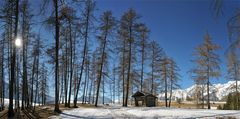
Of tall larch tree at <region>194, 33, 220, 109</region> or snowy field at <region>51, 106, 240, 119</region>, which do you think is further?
tall larch tree at <region>194, 33, 220, 109</region>

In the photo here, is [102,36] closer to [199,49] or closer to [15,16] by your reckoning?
[199,49]

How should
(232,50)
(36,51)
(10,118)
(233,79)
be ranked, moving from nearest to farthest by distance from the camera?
1. (232,50)
2. (10,118)
3. (36,51)
4. (233,79)

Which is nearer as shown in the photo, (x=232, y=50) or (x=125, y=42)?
(x=232, y=50)

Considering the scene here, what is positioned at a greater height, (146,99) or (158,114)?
(158,114)

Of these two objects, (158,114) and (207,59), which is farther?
(207,59)

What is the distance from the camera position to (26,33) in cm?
2944

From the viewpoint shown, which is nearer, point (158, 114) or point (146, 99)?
point (158, 114)

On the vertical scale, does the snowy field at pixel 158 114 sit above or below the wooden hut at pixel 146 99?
above

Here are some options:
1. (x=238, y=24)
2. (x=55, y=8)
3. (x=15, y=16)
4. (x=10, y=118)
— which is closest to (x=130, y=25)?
(x=55, y=8)

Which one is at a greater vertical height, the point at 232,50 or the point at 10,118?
the point at 232,50

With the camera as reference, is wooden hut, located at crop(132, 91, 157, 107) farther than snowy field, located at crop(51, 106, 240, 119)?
Yes

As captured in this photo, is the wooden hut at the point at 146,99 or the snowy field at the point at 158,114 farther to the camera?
the wooden hut at the point at 146,99

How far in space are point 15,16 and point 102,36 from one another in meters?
16.5

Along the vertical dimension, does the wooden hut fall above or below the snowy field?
below
